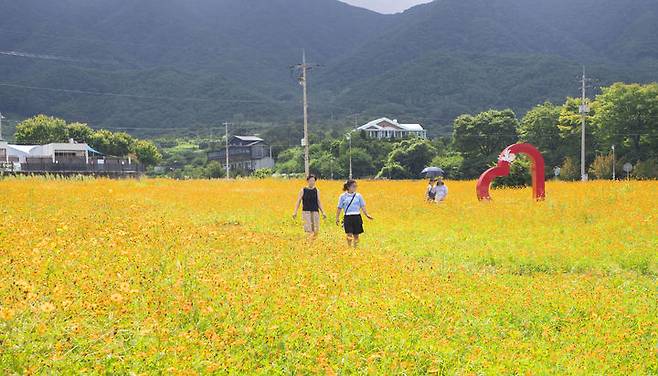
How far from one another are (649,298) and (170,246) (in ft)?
22.9

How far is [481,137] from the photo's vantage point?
2657 inches

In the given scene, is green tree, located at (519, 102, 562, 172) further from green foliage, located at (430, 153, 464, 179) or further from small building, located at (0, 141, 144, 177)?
small building, located at (0, 141, 144, 177)

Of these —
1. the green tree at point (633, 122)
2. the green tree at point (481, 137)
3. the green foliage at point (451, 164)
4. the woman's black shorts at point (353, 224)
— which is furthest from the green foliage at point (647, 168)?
the woman's black shorts at point (353, 224)

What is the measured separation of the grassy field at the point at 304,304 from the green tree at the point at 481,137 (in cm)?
5538

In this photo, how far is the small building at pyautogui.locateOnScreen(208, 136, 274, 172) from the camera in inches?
3957

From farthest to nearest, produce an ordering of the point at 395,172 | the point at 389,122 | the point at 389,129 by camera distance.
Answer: the point at 389,122 → the point at 389,129 → the point at 395,172

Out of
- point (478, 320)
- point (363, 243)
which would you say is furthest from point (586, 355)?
point (363, 243)

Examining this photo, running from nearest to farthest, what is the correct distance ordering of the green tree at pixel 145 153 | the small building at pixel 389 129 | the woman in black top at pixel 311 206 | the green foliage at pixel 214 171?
the woman in black top at pixel 311 206 < the green foliage at pixel 214 171 < the green tree at pixel 145 153 < the small building at pixel 389 129

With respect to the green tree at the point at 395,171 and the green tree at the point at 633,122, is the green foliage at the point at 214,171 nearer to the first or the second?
the green tree at the point at 395,171

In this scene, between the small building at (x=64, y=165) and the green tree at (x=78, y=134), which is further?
the green tree at (x=78, y=134)

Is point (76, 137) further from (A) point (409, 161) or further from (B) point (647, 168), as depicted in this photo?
(B) point (647, 168)

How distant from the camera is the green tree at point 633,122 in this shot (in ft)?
170

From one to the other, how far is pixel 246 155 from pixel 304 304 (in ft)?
318

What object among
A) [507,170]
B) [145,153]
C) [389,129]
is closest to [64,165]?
[507,170]
